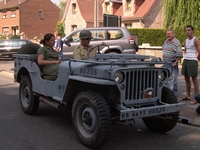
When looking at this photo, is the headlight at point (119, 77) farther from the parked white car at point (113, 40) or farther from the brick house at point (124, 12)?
the brick house at point (124, 12)

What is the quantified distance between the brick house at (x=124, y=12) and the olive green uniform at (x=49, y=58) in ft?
92.4

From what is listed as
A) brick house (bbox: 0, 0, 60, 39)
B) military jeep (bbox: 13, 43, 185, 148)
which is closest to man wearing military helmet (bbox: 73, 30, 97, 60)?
military jeep (bbox: 13, 43, 185, 148)

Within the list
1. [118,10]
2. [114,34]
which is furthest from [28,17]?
[114,34]

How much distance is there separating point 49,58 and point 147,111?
106 inches

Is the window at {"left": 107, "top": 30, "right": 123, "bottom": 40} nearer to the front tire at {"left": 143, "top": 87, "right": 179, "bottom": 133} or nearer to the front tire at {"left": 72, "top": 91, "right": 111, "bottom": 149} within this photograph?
the front tire at {"left": 143, "top": 87, "right": 179, "bottom": 133}

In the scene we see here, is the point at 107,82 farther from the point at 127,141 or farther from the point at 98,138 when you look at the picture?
the point at 127,141

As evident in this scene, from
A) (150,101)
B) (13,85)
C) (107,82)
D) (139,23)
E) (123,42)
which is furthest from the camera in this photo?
(139,23)

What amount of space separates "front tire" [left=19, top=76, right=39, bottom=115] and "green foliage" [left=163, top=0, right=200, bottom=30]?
21.2 meters

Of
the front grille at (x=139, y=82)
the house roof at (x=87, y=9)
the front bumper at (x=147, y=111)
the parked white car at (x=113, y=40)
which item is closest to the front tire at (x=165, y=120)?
the front bumper at (x=147, y=111)

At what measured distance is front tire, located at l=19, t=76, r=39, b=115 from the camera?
257 inches

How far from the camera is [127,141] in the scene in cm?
509

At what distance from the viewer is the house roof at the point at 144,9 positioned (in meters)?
36.3

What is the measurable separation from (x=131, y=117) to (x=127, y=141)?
0.90m

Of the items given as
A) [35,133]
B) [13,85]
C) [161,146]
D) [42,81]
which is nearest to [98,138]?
[161,146]
